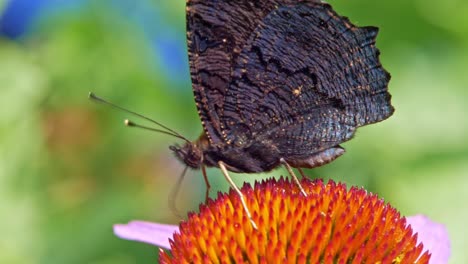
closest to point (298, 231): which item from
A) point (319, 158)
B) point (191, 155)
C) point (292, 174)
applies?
point (292, 174)

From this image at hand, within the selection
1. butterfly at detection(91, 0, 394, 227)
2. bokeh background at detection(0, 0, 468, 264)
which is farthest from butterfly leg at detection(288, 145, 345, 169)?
bokeh background at detection(0, 0, 468, 264)

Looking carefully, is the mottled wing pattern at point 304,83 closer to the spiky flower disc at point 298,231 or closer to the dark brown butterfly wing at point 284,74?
the dark brown butterfly wing at point 284,74

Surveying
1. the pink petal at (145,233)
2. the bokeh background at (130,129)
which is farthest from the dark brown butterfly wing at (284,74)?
the bokeh background at (130,129)

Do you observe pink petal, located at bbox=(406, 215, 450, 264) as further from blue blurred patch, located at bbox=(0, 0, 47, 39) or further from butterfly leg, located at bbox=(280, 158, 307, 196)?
blue blurred patch, located at bbox=(0, 0, 47, 39)

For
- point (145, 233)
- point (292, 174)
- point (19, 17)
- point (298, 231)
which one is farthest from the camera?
point (19, 17)

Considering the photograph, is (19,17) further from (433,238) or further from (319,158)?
(433,238)

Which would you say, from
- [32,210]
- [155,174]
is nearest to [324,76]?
[32,210]
